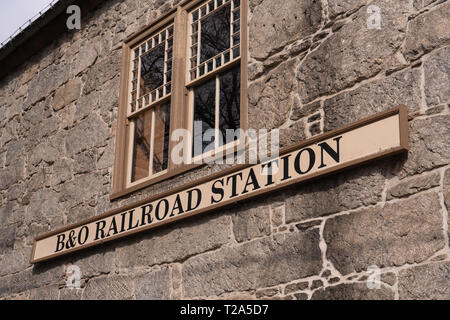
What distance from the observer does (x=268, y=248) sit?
18.7 feet

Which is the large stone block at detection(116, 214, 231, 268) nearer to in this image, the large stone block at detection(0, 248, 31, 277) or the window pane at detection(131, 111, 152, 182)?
the window pane at detection(131, 111, 152, 182)

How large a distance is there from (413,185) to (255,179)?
147 cm

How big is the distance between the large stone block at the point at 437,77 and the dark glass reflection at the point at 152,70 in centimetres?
342

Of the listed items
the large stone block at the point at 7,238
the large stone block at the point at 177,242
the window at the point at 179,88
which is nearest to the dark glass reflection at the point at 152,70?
the window at the point at 179,88

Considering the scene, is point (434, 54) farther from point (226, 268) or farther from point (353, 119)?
point (226, 268)

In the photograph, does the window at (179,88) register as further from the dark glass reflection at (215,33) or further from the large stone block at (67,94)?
the large stone block at (67,94)

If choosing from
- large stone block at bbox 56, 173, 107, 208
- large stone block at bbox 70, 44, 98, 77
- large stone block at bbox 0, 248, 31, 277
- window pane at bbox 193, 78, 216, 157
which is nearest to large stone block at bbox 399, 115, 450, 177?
window pane at bbox 193, 78, 216, 157

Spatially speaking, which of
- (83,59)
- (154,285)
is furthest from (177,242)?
(83,59)

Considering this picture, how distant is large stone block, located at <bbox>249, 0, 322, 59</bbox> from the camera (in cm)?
618

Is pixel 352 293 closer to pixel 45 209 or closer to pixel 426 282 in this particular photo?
pixel 426 282

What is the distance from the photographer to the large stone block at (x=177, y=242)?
621 cm

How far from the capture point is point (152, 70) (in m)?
7.98
